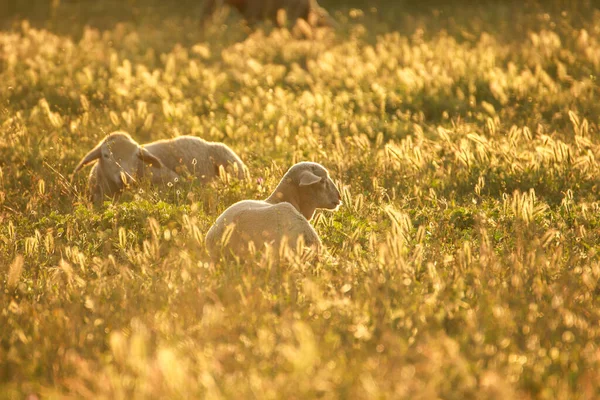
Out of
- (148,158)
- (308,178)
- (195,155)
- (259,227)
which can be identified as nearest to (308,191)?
(308,178)

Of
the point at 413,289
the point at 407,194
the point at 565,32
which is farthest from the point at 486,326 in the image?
the point at 565,32

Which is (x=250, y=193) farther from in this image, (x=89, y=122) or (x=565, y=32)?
(x=565, y=32)

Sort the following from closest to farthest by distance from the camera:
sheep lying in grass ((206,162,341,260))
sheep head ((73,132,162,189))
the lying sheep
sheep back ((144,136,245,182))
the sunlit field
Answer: the sunlit field
sheep lying in grass ((206,162,341,260))
sheep head ((73,132,162,189))
sheep back ((144,136,245,182))
the lying sheep

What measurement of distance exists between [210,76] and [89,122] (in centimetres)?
282

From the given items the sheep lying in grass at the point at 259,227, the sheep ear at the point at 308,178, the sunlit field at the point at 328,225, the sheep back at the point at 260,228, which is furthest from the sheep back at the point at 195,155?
the sheep back at the point at 260,228

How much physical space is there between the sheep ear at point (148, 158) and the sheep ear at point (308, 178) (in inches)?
96.5

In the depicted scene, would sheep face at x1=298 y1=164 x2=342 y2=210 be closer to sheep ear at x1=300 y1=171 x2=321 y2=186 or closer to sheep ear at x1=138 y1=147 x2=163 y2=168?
sheep ear at x1=300 y1=171 x2=321 y2=186

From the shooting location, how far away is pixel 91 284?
5.37 meters

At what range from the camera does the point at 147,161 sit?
8.86m

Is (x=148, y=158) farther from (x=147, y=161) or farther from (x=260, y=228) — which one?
(x=260, y=228)

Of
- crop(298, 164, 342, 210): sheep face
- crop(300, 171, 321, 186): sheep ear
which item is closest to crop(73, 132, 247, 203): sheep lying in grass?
crop(298, 164, 342, 210): sheep face

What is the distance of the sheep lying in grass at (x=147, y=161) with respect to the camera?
28.6 ft

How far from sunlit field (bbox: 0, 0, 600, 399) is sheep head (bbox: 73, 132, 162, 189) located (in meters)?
0.42

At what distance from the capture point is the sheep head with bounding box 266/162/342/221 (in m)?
6.97
